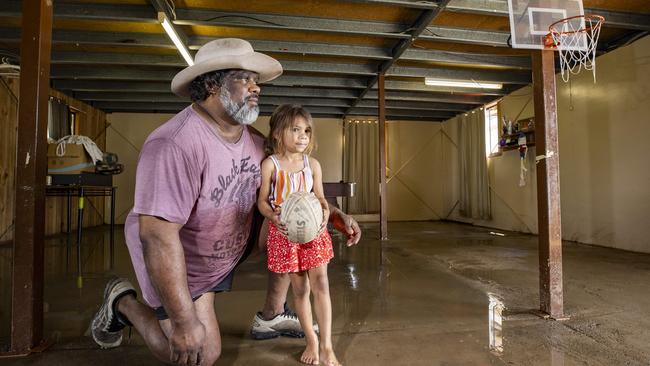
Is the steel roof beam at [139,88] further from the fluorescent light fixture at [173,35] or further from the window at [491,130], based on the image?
the window at [491,130]

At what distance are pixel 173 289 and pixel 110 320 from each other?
0.82 meters

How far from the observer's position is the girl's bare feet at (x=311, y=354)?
59.2 inches

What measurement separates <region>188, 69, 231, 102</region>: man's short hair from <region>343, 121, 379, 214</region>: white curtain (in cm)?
805

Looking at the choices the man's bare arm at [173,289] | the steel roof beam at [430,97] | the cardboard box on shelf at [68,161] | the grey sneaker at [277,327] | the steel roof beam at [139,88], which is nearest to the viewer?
the man's bare arm at [173,289]

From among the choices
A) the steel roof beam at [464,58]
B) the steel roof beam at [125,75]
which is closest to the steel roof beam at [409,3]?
the steel roof beam at [464,58]

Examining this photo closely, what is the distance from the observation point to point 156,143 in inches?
45.8

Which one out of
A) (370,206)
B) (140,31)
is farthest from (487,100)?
(140,31)

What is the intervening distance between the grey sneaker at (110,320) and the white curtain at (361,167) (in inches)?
309

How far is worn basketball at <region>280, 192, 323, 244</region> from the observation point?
133 centimetres

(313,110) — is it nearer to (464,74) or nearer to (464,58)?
(464,74)

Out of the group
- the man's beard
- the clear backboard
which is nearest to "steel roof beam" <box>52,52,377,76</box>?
the clear backboard

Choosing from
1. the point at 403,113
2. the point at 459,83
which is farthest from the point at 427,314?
Result: the point at 403,113

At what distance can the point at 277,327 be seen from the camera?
180 centimetres

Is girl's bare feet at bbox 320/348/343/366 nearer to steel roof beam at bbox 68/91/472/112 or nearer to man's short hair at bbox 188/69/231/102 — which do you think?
man's short hair at bbox 188/69/231/102
